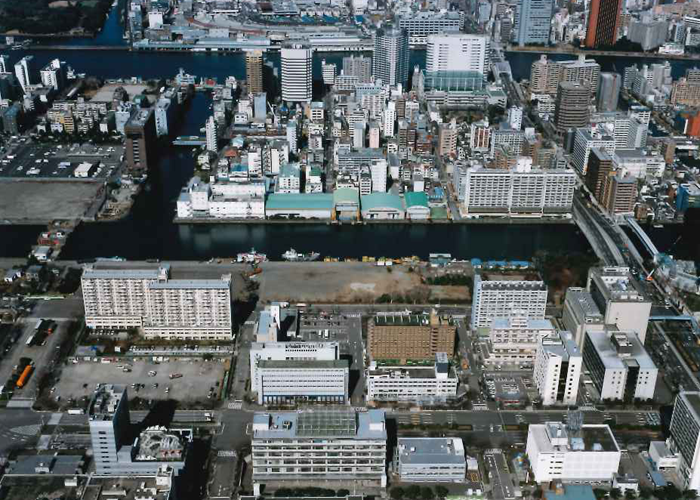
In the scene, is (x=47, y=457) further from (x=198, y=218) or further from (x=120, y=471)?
(x=198, y=218)

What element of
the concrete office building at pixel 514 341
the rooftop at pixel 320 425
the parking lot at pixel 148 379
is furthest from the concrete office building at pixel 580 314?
the parking lot at pixel 148 379

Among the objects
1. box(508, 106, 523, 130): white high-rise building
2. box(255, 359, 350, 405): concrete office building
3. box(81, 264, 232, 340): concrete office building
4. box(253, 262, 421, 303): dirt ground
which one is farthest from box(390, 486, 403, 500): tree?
box(508, 106, 523, 130): white high-rise building

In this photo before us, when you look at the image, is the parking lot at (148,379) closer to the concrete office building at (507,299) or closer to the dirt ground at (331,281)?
the dirt ground at (331,281)

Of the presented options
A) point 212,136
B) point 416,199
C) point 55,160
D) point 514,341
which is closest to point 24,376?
point 514,341

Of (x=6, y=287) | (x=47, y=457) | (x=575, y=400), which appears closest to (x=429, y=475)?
(x=575, y=400)

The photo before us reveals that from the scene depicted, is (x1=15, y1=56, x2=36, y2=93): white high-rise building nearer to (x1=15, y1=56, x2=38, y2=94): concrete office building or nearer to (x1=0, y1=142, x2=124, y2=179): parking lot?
(x1=15, y1=56, x2=38, y2=94): concrete office building

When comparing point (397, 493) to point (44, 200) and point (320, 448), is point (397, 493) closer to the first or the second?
point (320, 448)
